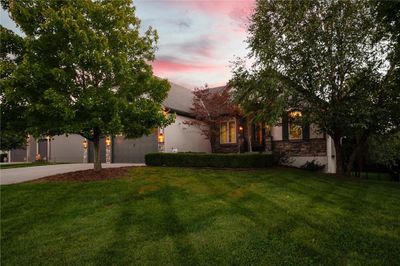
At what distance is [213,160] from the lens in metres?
15.2

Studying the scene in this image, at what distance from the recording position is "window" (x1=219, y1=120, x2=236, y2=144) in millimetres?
23000

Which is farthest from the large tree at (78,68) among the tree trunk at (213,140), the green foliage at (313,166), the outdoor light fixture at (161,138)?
the green foliage at (313,166)

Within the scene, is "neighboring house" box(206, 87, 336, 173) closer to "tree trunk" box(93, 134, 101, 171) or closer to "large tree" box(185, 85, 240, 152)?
"large tree" box(185, 85, 240, 152)

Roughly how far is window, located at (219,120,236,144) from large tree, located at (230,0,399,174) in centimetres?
922

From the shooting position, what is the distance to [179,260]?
15.1ft

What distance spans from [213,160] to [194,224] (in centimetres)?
894

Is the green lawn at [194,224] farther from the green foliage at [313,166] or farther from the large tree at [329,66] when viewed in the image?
the green foliage at [313,166]

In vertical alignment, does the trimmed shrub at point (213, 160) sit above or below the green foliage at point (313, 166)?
above

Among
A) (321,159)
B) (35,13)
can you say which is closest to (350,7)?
(321,159)

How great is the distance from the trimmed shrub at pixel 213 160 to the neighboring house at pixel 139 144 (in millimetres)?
3479

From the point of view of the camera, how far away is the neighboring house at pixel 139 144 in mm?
20609

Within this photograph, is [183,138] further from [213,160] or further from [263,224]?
[263,224]

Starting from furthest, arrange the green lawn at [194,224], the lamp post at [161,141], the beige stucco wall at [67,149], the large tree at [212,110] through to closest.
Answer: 1. the beige stucco wall at [67,149]
2. the large tree at [212,110]
3. the lamp post at [161,141]
4. the green lawn at [194,224]

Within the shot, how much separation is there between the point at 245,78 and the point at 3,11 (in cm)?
1057
